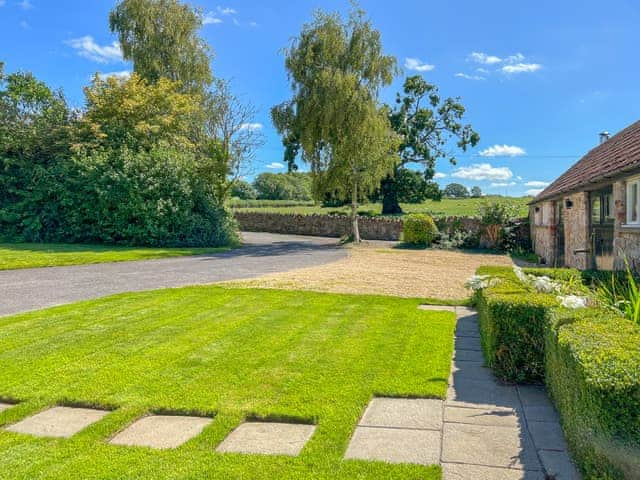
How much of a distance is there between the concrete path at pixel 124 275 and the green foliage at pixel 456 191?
33.8m

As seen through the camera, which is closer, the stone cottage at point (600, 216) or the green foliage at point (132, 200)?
the stone cottage at point (600, 216)

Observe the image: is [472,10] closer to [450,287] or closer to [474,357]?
[450,287]

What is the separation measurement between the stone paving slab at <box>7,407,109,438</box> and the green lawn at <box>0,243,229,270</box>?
1062 cm

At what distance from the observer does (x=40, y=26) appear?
16312 mm

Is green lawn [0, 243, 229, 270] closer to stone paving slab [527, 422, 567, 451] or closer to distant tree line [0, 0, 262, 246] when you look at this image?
distant tree line [0, 0, 262, 246]

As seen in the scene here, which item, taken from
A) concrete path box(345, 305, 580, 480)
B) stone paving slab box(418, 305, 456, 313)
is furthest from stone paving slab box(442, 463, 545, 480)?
stone paving slab box(418, 305, 456, 313)

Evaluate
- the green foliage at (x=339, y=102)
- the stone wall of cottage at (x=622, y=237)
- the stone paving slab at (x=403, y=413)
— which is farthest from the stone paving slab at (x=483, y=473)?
the green foliage at (x=339, y=102)

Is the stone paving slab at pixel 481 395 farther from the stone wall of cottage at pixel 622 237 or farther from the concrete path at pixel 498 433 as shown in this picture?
the stone wall of cottage at pixel 622 237

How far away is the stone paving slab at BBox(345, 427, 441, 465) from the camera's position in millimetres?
2953

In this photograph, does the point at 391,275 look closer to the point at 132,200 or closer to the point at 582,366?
the point at 582,366

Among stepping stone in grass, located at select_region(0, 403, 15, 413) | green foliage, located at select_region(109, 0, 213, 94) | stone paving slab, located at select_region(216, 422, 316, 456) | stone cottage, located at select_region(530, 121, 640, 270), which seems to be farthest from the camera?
green foliage, located at select_region(109, 0, 213, 94)

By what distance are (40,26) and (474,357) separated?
18.7m

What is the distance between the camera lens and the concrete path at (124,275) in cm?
872

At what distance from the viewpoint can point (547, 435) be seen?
10.6ft
